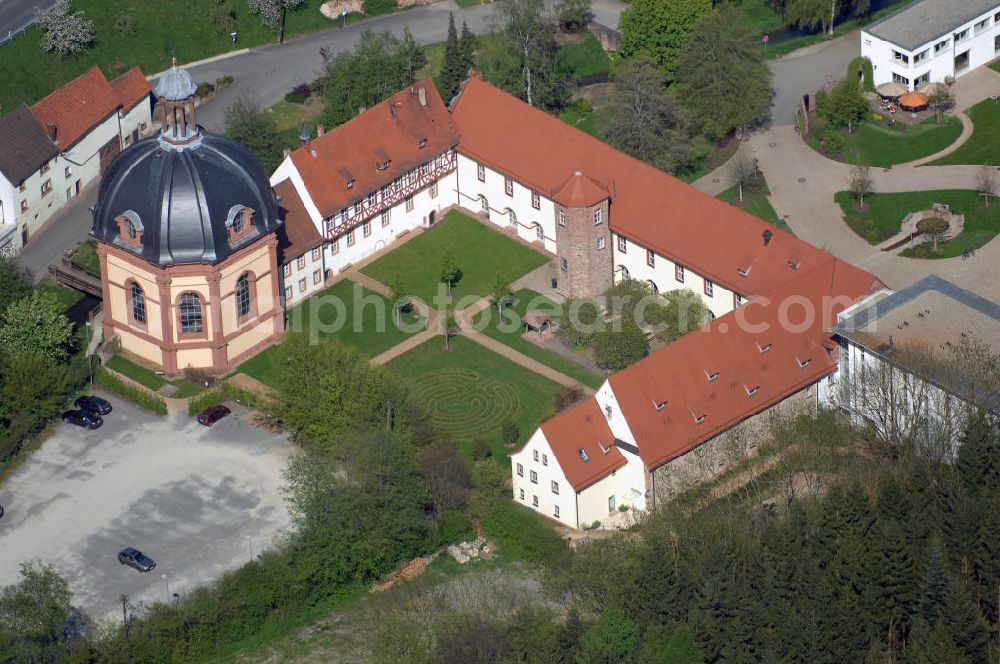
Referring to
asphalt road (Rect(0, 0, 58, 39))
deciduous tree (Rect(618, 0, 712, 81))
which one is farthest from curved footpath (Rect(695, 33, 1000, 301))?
asphalt road (Rect(0, 0, 58, 39))

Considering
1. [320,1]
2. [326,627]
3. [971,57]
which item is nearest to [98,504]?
[326,627]

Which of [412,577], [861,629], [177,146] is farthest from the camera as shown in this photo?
Answer: [177,146]

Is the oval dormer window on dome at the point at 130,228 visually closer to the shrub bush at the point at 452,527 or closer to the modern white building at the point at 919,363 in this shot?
the shrub bush at the point at 452,527

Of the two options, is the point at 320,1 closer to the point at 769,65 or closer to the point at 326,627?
the point at 769,65

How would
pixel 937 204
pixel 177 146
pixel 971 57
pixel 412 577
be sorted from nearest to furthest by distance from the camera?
pixel 412 577
pixel 177 146
pixel 937 204
pixel 971 57

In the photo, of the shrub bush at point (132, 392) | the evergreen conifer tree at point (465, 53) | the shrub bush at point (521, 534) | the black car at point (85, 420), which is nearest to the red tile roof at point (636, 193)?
the evergreen conifer tree at point (465, 53)

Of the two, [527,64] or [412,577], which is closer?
[412,577]

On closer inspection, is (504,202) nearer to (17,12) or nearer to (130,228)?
(130,228)
